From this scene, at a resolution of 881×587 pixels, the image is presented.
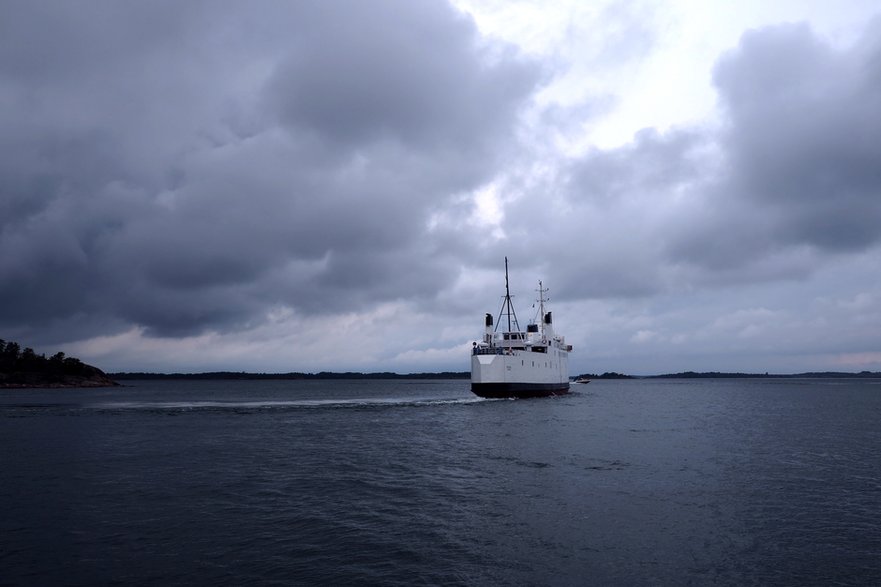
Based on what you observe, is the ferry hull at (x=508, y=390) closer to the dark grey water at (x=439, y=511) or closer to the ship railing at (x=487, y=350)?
the ship railing at (x=487, y=350)

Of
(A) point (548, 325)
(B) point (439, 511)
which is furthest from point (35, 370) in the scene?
(B) point (439, 511)

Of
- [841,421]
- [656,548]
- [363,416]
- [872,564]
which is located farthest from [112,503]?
[841,421]

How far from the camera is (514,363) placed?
74938 mm

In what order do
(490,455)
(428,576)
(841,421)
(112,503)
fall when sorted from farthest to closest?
(841,421) → (490,455) → (112,503) → (428,576)

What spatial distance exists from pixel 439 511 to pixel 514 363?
189 feet

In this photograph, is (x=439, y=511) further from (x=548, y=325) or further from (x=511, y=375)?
(x=548, y=325)

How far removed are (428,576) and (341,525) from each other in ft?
16.4

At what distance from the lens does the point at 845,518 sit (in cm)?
1761

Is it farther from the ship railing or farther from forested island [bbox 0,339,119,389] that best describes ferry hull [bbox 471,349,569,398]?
forested island [bbox 0,339,119,389]

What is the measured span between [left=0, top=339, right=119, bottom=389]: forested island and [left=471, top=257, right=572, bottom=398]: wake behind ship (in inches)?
6980

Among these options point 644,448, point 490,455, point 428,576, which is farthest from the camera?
point 644,448

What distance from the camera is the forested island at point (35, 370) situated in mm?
178000

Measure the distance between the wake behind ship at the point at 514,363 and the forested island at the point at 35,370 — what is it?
177m

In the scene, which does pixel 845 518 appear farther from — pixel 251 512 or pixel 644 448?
pixel 251 512
